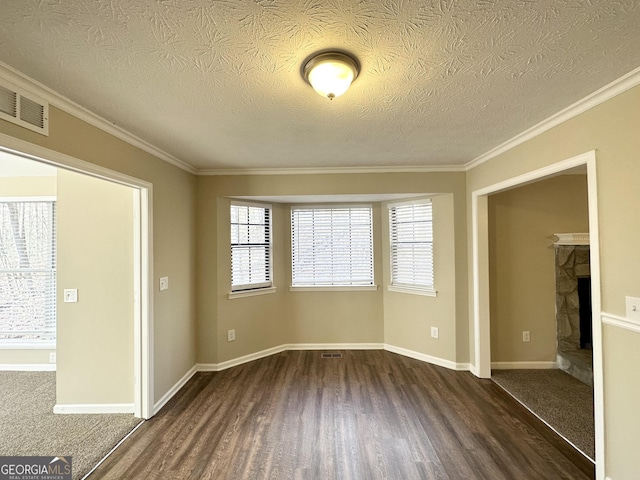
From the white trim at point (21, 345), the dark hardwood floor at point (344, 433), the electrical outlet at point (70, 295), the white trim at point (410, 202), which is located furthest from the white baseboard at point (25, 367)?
the white trim at point (410, 202)

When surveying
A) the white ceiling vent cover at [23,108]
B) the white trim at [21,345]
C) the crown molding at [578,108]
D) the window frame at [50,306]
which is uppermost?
the crown molding at [578,108]

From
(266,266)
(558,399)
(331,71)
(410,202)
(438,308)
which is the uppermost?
(331,71)

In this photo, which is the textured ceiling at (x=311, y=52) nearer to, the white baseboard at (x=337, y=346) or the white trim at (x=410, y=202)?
the white trim at (x=410, y=202)

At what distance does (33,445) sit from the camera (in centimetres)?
213

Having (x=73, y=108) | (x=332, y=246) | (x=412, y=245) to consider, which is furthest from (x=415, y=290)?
(x=73, y=108)

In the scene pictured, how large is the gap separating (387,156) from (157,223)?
2.48m

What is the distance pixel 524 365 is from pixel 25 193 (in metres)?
6.61

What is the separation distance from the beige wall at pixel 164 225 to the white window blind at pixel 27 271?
178 cm

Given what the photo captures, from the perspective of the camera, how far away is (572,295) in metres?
3.35

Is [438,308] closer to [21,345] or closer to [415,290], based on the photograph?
[415,290]

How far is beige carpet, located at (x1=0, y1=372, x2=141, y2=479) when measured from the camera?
206 centimetres

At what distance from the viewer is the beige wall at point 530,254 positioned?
11.1 ft

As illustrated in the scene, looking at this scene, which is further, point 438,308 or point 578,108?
point 438,308

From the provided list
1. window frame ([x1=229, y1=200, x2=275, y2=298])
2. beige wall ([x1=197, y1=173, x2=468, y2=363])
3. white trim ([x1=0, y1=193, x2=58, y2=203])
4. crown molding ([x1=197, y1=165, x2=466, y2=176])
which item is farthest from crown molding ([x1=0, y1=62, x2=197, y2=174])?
white trim ([x1=0, y1=193, x2=58, y2=203])
